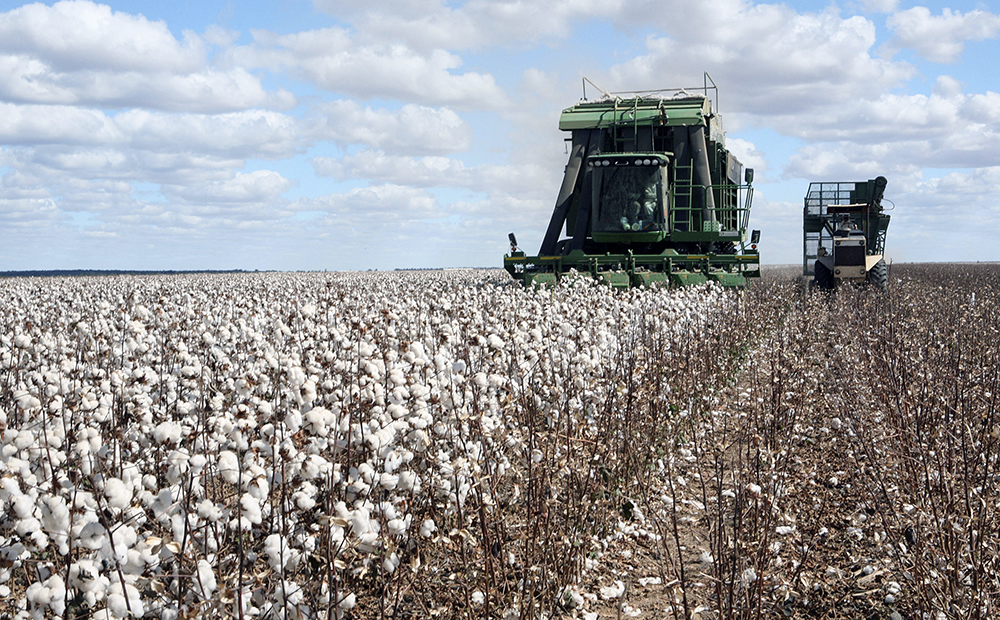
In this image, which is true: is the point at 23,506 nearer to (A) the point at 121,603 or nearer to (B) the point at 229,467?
(A) the point at 121,603

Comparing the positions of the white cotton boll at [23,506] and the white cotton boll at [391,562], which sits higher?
the white cotton boll at [23,506]

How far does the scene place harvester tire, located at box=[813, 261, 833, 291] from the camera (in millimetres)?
23547

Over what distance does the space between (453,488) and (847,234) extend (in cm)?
2127

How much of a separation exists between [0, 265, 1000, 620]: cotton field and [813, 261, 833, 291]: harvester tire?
14.8 m

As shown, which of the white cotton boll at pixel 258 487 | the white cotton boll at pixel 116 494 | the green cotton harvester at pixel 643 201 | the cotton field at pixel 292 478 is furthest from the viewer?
the green cotton harvester at pixel 643 201

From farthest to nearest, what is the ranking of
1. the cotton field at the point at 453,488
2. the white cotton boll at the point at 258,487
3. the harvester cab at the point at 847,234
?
the harvester cab at the point at 847,234, the cotton field at the point at 453,488, the white cotton boll at the point at 258,487

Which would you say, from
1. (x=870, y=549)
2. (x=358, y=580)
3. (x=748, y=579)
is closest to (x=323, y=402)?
(x=358, y=580)

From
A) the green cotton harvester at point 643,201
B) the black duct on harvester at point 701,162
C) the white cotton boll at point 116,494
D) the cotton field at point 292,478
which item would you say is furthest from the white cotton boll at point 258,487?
the black duct on harvester at point 701,162

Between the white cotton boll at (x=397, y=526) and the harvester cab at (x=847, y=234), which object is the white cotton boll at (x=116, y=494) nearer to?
the white cotton boll at (x=397, y=526)

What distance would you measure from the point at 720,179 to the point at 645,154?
284cm

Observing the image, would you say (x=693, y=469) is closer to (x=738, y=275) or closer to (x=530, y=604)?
(x=530, y=604)

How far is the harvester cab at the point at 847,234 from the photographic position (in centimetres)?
2209

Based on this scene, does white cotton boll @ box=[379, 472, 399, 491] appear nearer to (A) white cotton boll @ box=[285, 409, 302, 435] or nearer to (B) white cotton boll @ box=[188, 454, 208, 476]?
(A) white cotton boll @ box=[285, 409, 302, 435]

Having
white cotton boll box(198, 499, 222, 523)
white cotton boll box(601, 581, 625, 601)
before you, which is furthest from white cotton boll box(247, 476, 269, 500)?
white cotton boll box(601, 581, 625, 601)
